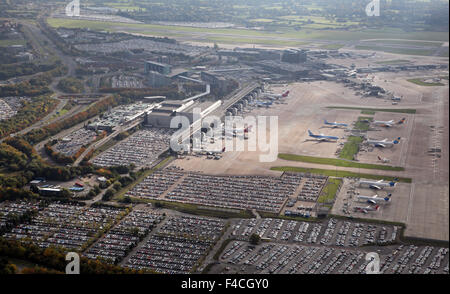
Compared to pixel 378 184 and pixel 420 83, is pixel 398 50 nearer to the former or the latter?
pixel 420 83

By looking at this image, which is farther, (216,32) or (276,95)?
(216,32)

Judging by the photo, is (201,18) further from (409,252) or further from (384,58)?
(409,252)

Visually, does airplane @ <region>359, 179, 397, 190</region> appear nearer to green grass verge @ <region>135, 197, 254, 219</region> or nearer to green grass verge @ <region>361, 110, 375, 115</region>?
green grass verge @ <region>135, 197, 254, 219</region>

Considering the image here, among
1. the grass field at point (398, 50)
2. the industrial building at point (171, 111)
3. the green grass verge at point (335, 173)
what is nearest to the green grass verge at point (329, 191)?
the green grass verge at point (335, 173)

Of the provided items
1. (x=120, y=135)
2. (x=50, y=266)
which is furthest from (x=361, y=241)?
(x=120, y=135)

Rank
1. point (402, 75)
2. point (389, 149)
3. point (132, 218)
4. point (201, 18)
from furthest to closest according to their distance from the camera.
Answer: point (201, 18)
point (402, 75)
point (389, 149)
point (132, 218)

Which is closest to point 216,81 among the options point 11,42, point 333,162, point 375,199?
point 333,162

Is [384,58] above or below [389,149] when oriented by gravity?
above
